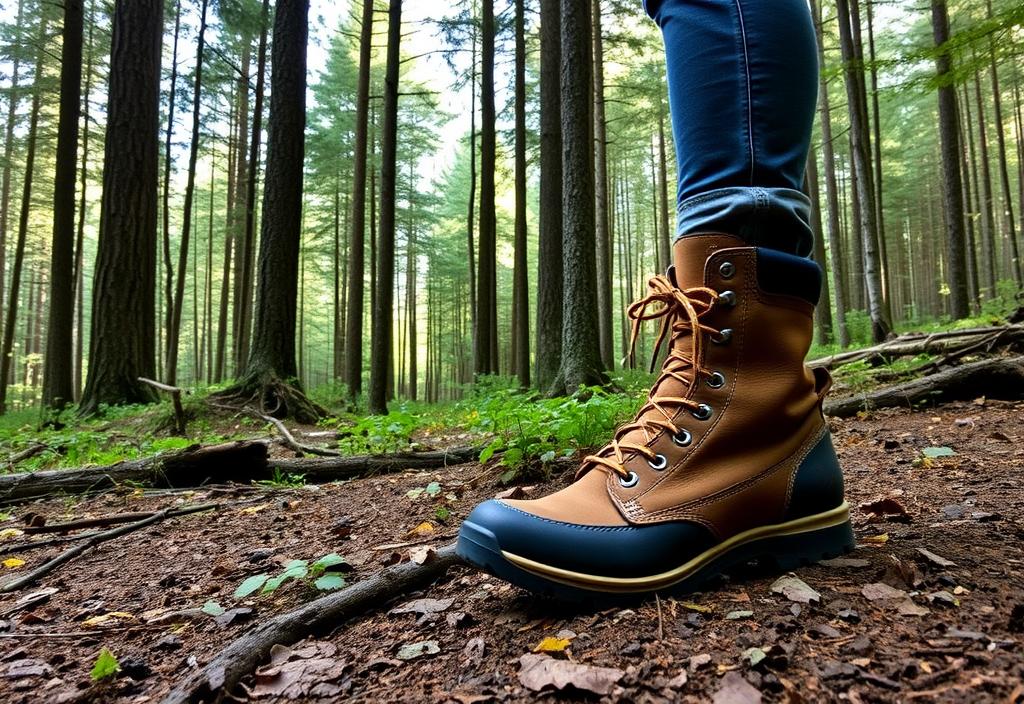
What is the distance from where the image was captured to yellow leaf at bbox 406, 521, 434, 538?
6.02ft

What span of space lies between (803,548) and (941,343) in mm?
4250

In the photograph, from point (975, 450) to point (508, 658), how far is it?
7.89ft

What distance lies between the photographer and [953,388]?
335cm

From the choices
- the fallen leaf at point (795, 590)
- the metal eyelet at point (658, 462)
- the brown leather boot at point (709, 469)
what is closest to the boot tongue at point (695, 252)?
the brown leather boot at point (709, 469)

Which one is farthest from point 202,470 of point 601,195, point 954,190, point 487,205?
point 954,190

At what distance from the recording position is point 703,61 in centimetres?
114

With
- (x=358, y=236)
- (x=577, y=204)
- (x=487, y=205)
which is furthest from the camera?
(x=358, y=236)

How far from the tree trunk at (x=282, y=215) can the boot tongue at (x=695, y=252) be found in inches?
226

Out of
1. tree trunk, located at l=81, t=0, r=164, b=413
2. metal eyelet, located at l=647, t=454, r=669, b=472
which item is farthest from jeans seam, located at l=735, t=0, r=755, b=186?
tree trunk, located at l=81, t=0, r=164, b=413

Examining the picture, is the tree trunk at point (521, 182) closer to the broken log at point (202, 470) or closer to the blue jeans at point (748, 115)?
the broken log at point (202, 470)

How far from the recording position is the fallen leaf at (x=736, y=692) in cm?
71

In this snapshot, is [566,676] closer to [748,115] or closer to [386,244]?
[748,115]

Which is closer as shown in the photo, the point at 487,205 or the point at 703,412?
the point at 703,412

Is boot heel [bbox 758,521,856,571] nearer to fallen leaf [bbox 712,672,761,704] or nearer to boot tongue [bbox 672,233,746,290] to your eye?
fallen leaf [bbox 712,672,761,704]
